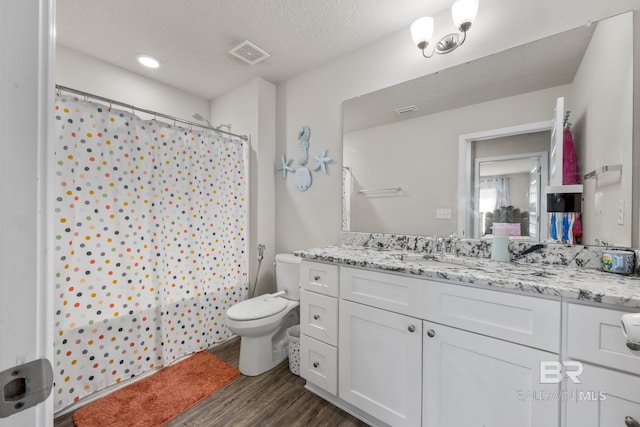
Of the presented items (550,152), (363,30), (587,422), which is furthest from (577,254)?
(363,30)

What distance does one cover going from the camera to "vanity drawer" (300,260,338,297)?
1.51 m

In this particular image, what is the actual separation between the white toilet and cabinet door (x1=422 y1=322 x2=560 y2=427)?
107 centimetres

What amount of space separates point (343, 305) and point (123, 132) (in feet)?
5.95

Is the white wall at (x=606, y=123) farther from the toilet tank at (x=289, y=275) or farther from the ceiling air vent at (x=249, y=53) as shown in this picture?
the ceiling air vent at (x=249, y=53)

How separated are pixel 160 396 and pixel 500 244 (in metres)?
2.19

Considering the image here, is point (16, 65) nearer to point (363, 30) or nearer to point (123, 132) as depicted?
point (123, 132)

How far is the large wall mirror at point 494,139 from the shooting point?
1.18 m

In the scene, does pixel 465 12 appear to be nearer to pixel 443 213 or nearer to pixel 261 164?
pixel 443 213

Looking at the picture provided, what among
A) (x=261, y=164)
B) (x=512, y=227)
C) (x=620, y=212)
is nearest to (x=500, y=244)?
(x=512, y=227)

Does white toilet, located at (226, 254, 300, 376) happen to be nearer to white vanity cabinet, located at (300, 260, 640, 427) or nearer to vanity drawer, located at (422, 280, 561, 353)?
white vanity cabinet, located at (300, 260, 640, 427)

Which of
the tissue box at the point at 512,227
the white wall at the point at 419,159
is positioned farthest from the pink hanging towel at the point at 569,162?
the tissue box at the point at 512,227

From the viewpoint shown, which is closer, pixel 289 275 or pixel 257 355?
pixel 257 355

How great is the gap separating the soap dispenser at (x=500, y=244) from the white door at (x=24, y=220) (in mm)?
1683

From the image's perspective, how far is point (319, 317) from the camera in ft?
5.18
